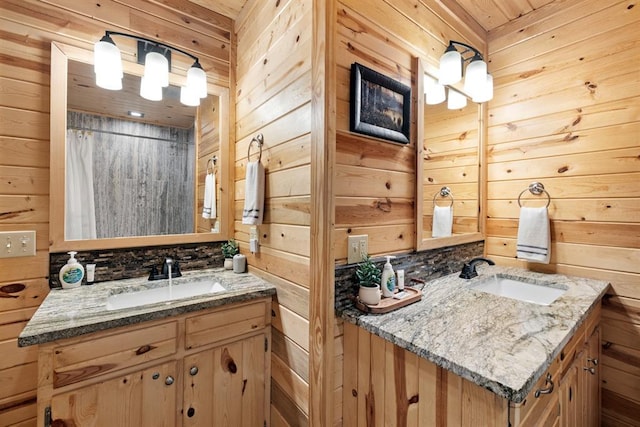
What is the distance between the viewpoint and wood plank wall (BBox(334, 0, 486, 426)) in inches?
47.8

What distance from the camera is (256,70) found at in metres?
1.70

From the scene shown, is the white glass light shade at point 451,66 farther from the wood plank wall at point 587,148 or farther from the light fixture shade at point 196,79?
the light fixture shade at point 196,79

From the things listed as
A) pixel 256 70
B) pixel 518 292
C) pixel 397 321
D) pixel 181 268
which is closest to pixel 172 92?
pixel 256 70

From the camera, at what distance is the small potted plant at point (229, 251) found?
1.84 meters

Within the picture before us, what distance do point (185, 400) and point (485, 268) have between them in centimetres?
192

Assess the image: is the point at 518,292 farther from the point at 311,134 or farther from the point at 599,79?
the point at 311,134

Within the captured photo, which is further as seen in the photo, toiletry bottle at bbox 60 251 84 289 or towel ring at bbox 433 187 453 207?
towel ring at bbox 433 187 453 207

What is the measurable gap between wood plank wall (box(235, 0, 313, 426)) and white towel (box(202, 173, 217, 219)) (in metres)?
0.39

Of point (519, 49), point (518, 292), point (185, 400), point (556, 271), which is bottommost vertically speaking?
point (185, 400)

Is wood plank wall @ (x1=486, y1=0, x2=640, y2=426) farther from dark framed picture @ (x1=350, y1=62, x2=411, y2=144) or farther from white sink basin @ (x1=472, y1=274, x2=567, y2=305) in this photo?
dark framed picture @ (x1=350, y1=62, x2=411, y2=144)

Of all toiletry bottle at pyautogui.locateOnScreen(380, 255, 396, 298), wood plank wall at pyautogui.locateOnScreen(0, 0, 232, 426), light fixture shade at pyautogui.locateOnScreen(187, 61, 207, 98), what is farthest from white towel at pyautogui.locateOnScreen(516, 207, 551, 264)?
wood plank wall at pyautogui.locateOnScreen(0, 0, 232, 426)

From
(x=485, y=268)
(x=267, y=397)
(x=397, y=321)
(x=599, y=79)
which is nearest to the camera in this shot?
(x=397, y=321)

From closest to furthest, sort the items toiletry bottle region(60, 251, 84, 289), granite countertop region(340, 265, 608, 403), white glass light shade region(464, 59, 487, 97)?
1. granite countertop region(340, 265, 608, 403)
2. toiletry bottle region(60, 251, 84, 289)
3. white glass light shade region(464, 59, 487, 97)

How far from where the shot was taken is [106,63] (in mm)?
1445
